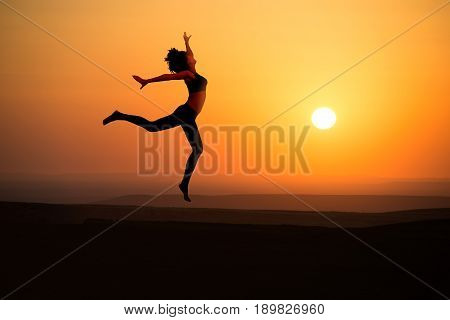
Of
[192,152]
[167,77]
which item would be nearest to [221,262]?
[192,152]

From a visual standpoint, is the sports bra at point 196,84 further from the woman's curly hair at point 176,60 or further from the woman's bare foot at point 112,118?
the woman's bare foot at point 112,118

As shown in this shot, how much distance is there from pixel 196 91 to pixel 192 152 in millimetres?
1211

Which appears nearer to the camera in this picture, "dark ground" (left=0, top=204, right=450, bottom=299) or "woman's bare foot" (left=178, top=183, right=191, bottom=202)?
"dark ground" (left=0, top=204, right=450, bottom=299)

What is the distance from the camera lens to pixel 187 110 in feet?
36.7

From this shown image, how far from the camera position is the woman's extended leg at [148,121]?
37.3 ft

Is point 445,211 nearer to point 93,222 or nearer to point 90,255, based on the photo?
point 93,222

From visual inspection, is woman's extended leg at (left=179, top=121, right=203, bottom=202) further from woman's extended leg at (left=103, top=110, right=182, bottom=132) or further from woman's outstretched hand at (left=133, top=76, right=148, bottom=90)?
woman's outstretched hand at (left=133, top=76, right=148, bottom=90)

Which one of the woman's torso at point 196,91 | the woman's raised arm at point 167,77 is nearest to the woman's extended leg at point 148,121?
the woman's torso at point 196,91

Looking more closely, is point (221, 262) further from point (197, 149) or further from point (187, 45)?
point (187, 45)

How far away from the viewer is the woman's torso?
11.2m

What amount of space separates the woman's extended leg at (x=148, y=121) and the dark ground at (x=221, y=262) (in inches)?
107

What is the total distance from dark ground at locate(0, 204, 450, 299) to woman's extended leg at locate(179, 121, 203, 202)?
1593mm

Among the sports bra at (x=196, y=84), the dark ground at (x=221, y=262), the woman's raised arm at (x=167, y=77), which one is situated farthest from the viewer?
the sports bra at (x=196, y=84)

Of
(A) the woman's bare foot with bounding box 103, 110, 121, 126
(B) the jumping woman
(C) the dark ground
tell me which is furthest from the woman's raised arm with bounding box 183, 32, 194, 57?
(C) the dark ground
